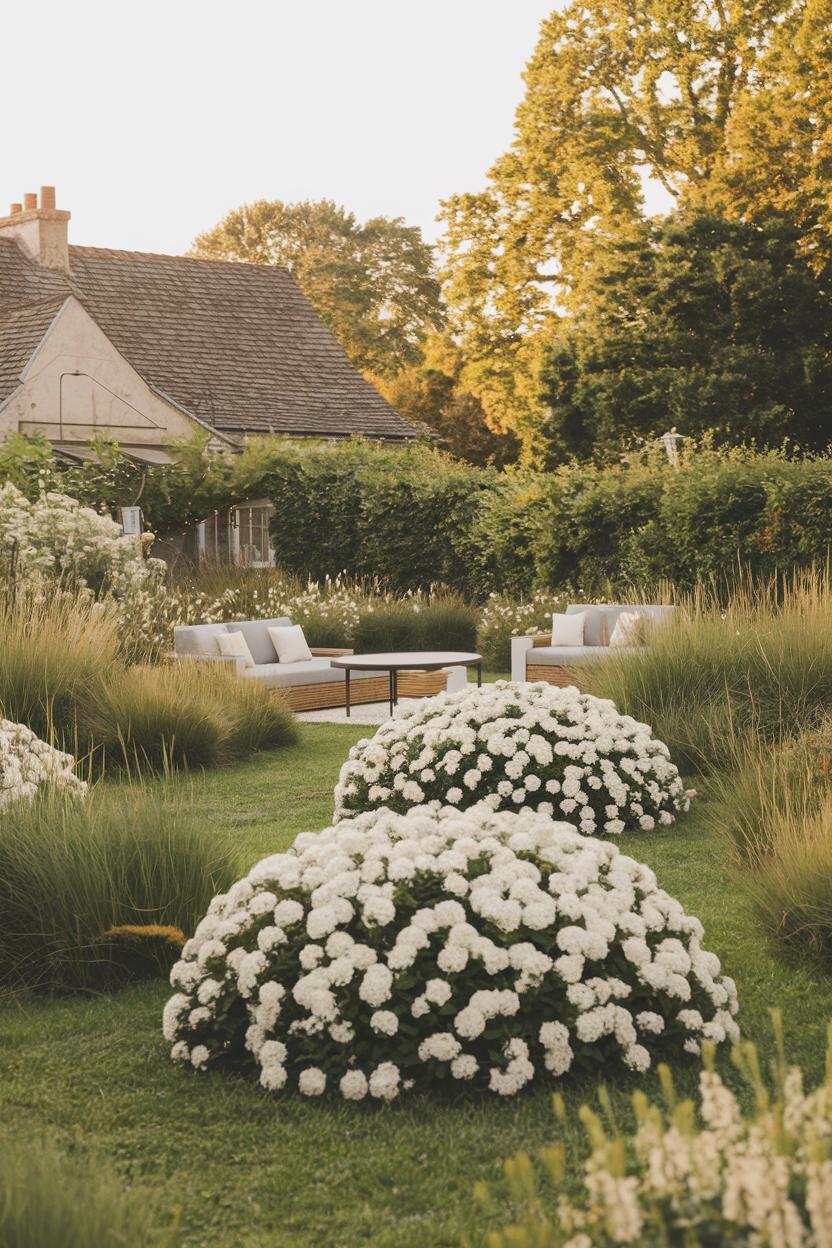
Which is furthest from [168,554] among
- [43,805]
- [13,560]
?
[43,805]

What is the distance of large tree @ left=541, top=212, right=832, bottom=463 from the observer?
26.2m

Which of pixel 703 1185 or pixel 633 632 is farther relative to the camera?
pixel 633 632

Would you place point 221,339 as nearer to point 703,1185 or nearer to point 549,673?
point 549,673

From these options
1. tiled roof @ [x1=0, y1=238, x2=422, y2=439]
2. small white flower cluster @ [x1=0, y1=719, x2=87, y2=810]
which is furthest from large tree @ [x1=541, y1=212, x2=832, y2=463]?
small white flower cluster @ [x1=0, y1=719, x2=87, y2=810]

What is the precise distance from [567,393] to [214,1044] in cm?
2647

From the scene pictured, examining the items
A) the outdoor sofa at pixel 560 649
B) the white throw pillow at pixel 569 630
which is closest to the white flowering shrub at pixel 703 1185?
the outdoor sofa at pixel 560 649

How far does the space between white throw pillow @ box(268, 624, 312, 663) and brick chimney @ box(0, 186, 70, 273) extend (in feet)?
57.4

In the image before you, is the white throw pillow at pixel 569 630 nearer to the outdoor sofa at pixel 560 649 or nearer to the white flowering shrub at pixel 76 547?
the outdoor sofa at pixel 560 649

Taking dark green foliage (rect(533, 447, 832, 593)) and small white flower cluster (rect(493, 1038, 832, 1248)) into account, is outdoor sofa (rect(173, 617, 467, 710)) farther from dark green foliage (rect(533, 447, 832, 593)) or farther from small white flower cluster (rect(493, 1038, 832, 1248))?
small white flower cluster (rect(493, 1038, 832, 1248))

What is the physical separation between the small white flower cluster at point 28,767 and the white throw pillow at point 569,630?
749 centimetres

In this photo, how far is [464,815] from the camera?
465cm

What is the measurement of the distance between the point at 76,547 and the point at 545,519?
666cm

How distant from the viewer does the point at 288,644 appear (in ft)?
43.7

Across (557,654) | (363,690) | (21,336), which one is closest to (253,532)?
(21,336)
